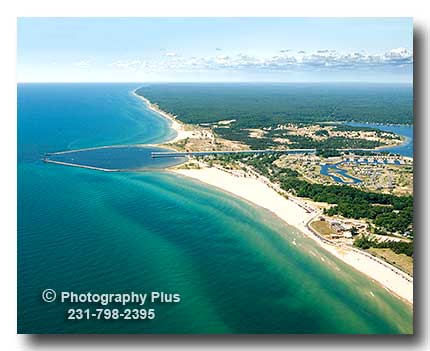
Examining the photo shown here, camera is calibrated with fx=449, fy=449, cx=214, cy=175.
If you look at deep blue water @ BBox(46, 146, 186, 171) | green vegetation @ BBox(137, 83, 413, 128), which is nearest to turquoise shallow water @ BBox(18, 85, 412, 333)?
deep blue water @ BBox(46, 146, 186, 171)

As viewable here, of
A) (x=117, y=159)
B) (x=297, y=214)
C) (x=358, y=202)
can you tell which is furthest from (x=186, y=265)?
(x=117, y=159)

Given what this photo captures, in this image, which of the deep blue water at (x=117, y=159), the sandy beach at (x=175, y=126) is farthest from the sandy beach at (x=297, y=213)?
the sandy beach at (x=175, y=126)

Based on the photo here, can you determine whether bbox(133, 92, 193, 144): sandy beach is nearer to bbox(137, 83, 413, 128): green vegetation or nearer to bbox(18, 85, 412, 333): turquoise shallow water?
bbox(137, 83, 413, 128): green vegetation

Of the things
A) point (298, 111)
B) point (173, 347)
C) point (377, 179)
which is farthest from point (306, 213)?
point (298, 111)
